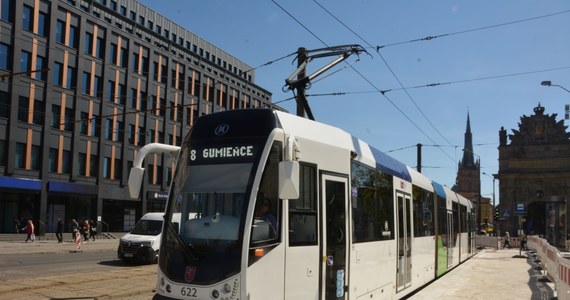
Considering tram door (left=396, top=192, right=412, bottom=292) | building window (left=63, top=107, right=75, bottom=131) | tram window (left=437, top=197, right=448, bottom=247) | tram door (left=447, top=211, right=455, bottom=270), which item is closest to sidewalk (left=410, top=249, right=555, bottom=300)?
tram door (left=447, top=211, right=455, bottom=270)

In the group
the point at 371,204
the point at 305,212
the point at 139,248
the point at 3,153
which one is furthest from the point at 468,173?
the point at 305,212

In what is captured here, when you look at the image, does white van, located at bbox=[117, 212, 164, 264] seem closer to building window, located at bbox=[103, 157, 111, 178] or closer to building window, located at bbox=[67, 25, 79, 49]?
building window, located at bbox=[67, 25, 79, 49]

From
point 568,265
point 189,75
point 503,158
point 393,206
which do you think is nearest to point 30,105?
point 189,75

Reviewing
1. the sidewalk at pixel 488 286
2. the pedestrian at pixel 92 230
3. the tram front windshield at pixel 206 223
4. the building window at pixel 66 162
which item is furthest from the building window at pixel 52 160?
the tram front windshield at pixel 206 223

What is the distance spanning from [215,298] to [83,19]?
42.8 metres

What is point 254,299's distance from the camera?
6234mm

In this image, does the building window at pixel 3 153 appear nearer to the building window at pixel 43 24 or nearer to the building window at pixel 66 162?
the building window at pixel 66 162

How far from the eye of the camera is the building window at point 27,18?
3878 centimetres

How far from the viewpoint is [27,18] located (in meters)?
39.1

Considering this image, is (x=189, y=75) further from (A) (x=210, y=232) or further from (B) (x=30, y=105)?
(A) (x=210, y=232)

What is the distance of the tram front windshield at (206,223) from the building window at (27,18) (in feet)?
123

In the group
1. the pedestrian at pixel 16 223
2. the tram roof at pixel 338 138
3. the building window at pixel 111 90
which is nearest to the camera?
the tram roof at pixel 338 138

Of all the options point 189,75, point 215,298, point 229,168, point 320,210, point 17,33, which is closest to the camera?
point 215,298

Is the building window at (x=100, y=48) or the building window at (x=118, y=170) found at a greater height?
the building window at (x=100, y=48)
